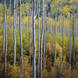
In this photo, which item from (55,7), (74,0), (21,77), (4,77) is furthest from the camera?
(55,7)

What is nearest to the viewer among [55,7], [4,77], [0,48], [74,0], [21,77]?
[21,77]

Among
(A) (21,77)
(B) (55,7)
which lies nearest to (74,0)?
(B) (55,7)

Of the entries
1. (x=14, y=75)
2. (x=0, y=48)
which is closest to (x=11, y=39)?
(x=0, y=48)

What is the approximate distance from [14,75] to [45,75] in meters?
2.35

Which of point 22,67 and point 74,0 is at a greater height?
point 74,0

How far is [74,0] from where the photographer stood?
52.5 feet

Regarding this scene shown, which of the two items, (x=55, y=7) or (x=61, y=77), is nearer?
(x=61, y=77)

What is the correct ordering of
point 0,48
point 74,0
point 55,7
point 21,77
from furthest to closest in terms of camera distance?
point 55,7 → point 74,0 → point 0,48 → point 21,77

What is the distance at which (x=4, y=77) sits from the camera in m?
12.0

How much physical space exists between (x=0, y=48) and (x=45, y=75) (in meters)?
5.23

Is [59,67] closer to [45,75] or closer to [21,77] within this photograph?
[45,75]

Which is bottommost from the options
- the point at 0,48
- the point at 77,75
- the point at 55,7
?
the point at 77,75

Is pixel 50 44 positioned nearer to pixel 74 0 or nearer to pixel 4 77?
pixel 74 0

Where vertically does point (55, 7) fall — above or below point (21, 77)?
above
